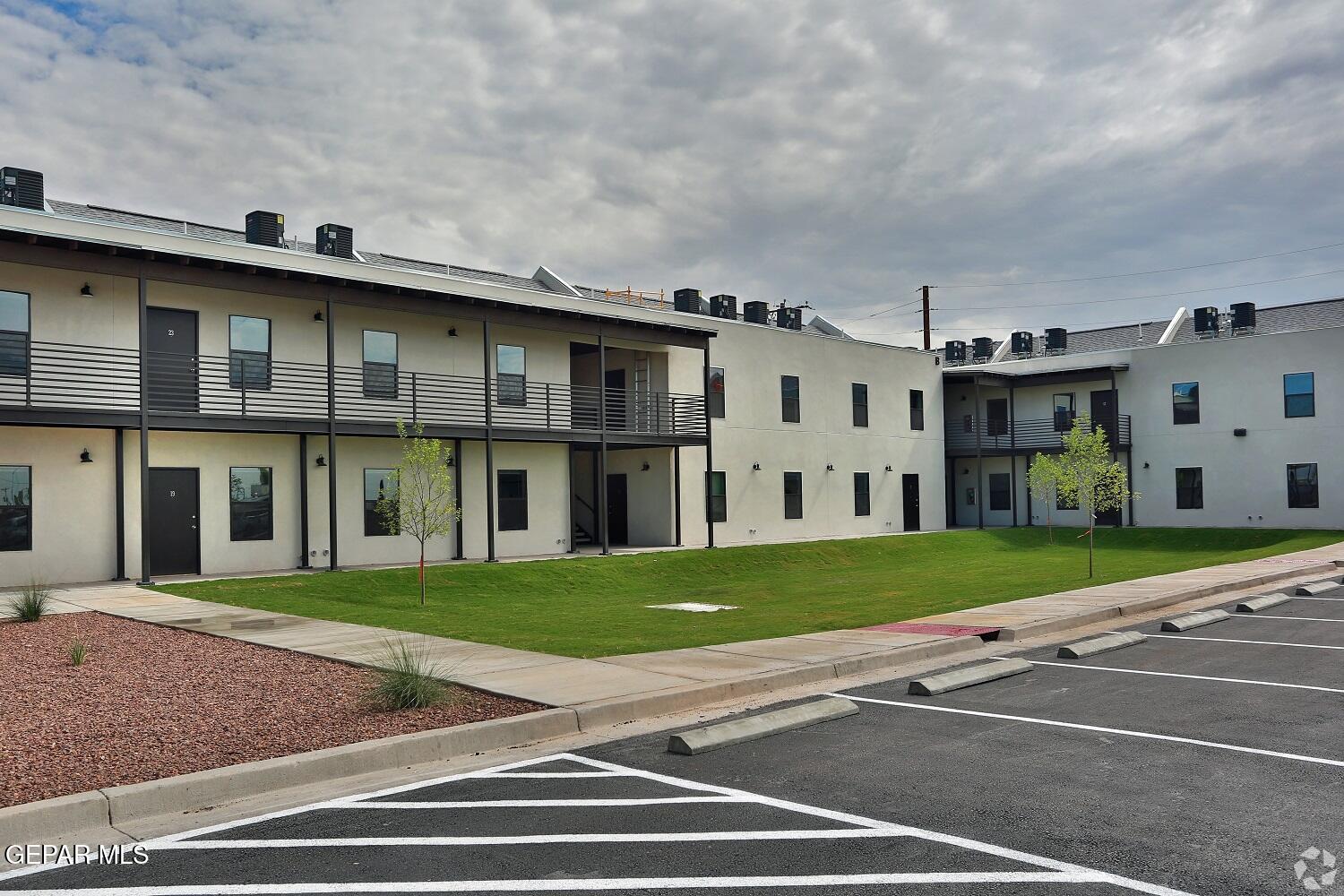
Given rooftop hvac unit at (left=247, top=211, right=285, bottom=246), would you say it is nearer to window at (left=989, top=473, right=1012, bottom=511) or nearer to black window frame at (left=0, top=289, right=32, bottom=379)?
black window frame at (left=0, top=289, right=32, bottom=379)

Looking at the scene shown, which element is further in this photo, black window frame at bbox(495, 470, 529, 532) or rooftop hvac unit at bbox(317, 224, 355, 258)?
rooftop hvac unit at bbox(317, 224, 355, 258)

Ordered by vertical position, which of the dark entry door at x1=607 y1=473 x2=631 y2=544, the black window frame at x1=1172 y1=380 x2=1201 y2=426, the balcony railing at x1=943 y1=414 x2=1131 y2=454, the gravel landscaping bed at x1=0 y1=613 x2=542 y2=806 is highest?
the black window frame at x1=1172 y1=380 x2=1201 y2=426

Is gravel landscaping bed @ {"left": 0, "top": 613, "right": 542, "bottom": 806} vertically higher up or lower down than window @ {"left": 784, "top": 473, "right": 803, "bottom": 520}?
lower down

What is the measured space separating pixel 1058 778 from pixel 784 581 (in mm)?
18573

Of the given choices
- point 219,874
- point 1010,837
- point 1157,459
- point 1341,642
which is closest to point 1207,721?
point 1010,837

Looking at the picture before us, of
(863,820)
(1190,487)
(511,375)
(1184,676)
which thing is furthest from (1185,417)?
(863,820)

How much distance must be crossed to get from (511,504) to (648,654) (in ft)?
53.7

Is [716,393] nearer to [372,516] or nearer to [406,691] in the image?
[372,516]

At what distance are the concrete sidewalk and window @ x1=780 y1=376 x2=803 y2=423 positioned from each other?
55.7 feet

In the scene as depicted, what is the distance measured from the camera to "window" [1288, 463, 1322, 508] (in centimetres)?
3644

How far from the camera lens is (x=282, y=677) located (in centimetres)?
1013

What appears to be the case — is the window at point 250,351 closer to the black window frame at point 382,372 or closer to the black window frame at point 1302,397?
the black window frame at point 382,372

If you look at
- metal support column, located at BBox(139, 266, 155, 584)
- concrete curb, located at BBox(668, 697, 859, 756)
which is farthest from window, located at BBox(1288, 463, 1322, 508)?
metal support column, located at BBox(139, 266, 155, 584)

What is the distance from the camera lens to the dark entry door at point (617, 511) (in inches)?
1280
